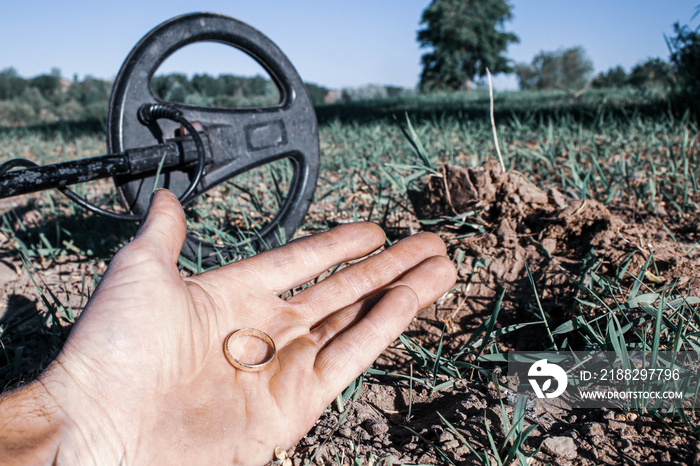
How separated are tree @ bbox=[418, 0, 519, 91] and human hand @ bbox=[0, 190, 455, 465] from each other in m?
34.2

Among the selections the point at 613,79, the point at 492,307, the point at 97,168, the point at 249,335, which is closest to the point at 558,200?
Result: the point at 492,307

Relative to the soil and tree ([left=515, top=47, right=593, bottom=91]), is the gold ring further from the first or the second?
tree ([left=515, top=47, right=593, bottom=91])

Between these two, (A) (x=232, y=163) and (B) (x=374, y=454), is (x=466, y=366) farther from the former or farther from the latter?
(A) (x=232, y=163)

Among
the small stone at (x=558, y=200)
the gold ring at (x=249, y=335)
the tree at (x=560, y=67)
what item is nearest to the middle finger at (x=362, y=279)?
the gold ring at (x=249, y=335)

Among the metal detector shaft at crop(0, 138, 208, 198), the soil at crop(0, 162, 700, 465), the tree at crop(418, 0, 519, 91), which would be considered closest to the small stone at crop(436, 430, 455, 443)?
the soil at crop(0, 162, 700, 465)

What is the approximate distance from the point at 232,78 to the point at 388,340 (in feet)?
88.3

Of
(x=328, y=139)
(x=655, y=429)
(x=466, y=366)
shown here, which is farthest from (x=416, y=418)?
(x=328, y=139)

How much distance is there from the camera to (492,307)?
1.73 meters

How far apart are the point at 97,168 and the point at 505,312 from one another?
162 centimetres

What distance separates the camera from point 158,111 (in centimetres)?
198

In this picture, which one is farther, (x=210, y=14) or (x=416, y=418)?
(x=210, y=14)

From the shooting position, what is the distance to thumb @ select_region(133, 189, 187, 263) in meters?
1.25

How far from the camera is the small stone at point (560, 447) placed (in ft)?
3.51

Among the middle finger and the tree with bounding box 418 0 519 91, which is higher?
the tree with bounding box 418 0 519 91
